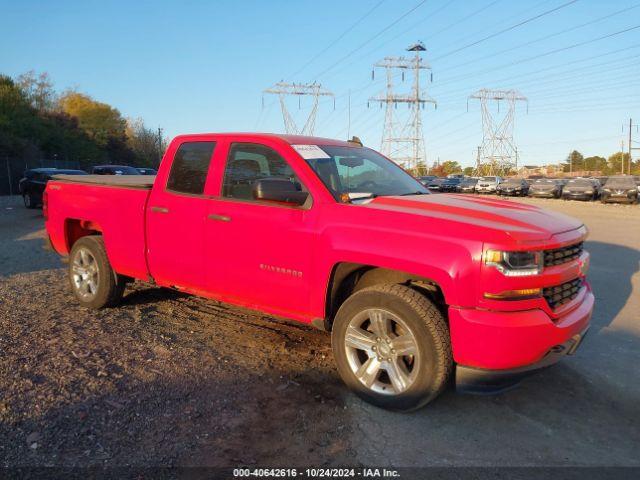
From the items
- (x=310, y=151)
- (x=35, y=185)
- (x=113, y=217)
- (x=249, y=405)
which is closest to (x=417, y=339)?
(x=249, y=405)

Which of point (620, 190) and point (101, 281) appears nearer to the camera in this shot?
point (101, 281)

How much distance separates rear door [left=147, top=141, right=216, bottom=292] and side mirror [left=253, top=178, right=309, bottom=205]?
0.90 meters

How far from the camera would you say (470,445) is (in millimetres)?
3256

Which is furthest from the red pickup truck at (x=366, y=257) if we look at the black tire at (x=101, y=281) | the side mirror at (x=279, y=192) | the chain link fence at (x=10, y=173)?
the chain link fence at (x=10, y=173)

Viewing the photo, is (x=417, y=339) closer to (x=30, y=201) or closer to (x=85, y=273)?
(x=85, y=273)

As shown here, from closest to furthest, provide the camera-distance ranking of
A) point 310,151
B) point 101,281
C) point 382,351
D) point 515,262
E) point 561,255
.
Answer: point 515,262, point 561,255, point 382,351, point 310,151, point 101,281

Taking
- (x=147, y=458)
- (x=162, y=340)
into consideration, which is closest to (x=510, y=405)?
(x=147, y=458)

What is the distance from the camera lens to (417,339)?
3463 mm

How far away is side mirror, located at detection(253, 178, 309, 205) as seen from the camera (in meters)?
3.92

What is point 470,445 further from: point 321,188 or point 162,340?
point 162,340

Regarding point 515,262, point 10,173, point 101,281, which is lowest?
point 101,281

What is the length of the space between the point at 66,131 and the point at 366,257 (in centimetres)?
5423

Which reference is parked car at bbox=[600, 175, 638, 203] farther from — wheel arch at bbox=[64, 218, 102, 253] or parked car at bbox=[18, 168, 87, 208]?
wheel arch at bbox=[64, 218, 102, 253]

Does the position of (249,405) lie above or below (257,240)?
below
